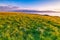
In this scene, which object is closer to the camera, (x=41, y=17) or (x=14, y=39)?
(x=14, y=39)

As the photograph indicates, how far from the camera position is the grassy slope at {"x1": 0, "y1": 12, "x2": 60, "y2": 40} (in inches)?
171

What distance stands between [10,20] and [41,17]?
1.17 meters

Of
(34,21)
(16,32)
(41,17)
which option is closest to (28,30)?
(16,32)

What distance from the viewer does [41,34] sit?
447 centimetres

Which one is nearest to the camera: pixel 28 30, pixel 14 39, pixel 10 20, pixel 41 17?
pixel 14 39

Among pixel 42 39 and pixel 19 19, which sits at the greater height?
pixel 19 19

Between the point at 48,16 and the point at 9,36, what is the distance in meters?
2.22

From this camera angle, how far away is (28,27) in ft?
16.0

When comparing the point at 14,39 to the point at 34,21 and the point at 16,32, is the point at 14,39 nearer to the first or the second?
the point at 16,32

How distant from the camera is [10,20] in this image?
17.5 feet

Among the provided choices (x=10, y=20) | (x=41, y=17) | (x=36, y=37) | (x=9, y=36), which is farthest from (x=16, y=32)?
(x=41, y=17)

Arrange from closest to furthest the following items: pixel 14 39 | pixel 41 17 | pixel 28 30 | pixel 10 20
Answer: pixel 14 39, pixel 28 30, pixel 10 20, pixel 41 17

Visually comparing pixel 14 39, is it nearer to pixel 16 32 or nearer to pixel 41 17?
pixel 16 32

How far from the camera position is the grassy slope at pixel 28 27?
435 cm
